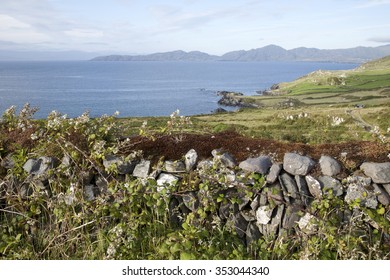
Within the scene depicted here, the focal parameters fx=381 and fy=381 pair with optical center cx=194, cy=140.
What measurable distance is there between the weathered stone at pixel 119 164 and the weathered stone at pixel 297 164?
8.19 ft

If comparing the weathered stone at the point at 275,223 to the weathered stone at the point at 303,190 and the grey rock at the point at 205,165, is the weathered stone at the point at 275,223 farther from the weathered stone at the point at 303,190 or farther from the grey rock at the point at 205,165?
the grey rock at the point at 205,165

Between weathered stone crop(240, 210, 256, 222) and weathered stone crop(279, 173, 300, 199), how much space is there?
2.03 feet

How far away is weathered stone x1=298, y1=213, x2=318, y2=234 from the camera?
540 cm

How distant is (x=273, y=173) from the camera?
5.83 m

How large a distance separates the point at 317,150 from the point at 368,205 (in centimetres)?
128

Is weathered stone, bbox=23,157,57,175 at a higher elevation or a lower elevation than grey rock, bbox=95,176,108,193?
higher

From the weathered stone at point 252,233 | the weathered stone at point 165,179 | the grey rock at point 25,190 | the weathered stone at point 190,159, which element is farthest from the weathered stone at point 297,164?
the grey rock at point 25,190

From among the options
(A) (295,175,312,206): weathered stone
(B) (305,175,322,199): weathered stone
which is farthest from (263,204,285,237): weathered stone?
(B) (305,175,322,199): weathered stone

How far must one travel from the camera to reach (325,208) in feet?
18.2

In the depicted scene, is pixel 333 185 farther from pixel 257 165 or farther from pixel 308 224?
pixel 257 165

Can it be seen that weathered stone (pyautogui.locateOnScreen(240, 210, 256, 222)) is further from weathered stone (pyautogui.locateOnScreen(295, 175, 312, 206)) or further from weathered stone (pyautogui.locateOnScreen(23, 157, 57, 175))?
weathered stone (pyautogui.locateOnScreen(23, 157, 57, 175))
